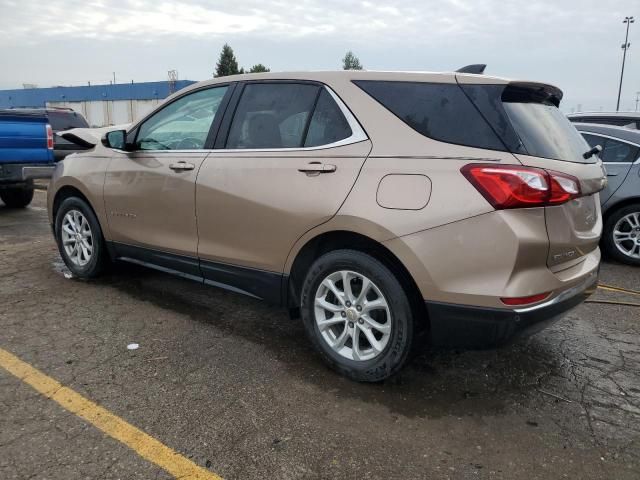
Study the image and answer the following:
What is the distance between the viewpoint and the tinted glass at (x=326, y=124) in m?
3.03

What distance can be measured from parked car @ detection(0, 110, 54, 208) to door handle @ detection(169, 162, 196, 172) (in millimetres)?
4414

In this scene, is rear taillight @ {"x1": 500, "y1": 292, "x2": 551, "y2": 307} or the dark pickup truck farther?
the dark pickup truck

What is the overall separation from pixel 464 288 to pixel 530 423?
806 mm

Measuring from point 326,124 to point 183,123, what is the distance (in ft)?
4.51

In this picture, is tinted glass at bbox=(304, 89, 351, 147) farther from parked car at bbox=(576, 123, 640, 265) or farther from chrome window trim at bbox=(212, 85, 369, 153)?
parked car at bbox=(576, 123, 640, 265)

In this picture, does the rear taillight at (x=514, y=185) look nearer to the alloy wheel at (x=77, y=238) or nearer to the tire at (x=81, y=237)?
the tire at (x=81, y=237)

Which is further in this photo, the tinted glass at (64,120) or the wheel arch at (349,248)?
the tinted glass at (64,120)

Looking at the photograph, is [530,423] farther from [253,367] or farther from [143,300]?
[143,300]

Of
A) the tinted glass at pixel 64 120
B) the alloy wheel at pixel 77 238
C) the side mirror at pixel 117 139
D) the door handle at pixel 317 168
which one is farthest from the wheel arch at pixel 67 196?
the tinted glass at pixel 64 120

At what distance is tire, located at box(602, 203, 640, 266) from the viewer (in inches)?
228

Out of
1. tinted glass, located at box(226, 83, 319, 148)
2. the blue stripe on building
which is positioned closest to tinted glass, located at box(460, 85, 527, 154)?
tinted glass, located at box(226, 83, 319, 148)

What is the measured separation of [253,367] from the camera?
10.6 ft

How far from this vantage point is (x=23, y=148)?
7363mm

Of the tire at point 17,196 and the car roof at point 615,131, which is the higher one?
the car roof at point 615,131
